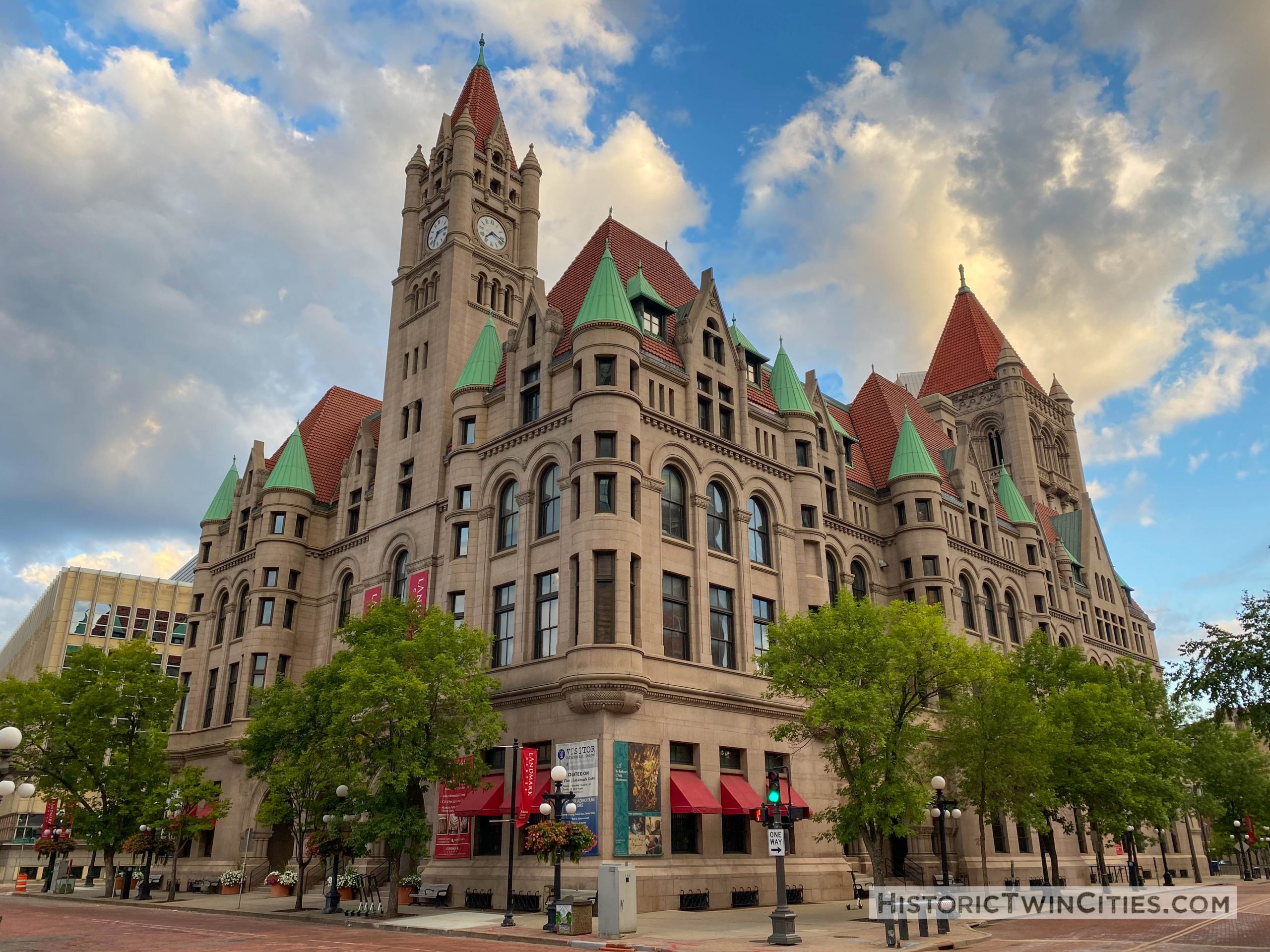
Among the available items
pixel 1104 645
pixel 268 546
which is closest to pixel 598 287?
pixel 268 546

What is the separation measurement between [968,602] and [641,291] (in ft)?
95.1

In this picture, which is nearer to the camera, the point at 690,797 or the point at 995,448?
the point at 690,797

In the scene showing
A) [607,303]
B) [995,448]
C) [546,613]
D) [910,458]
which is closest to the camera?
[546,613]

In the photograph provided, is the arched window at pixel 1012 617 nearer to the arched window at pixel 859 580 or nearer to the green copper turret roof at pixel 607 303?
the arched window at pixel 859 580

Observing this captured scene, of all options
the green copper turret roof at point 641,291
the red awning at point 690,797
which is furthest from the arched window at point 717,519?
the red awning at point 690,797

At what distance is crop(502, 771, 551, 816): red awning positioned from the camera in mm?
34094

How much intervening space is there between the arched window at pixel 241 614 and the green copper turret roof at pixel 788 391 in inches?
1334

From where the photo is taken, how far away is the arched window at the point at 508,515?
4297 cm

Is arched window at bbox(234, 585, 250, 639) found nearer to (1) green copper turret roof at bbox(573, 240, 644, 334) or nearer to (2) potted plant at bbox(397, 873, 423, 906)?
(2) potted plant at bbox(397, 873, 423, 906)

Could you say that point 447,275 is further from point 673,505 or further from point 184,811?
point 184,811

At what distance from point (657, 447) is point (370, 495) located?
71.6ft

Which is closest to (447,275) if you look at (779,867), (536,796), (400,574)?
(400,574)

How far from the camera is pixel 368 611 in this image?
36.7 meters

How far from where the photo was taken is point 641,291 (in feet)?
145
